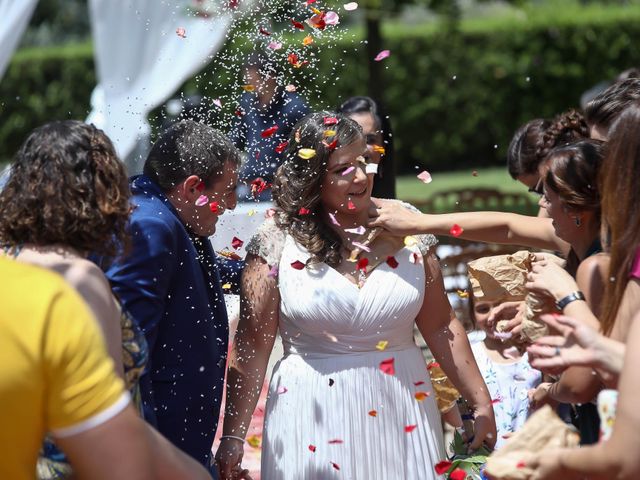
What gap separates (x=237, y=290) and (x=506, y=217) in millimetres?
1143

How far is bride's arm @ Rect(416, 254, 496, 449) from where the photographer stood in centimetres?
367

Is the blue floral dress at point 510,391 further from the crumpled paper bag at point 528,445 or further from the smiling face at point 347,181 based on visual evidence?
the crumpled paper bag at point 528,445

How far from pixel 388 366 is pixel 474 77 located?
17.8m

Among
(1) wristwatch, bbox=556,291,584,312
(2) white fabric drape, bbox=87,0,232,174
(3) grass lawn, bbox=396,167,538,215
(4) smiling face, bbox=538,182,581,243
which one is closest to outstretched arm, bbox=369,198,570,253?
(4) smiling face, bbox=538,182,581,243

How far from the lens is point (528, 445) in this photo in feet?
7.72

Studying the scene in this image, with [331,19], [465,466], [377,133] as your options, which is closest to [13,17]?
[377,133]

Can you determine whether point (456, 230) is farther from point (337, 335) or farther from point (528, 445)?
point (528, 445)

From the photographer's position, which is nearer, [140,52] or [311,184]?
[311,184]

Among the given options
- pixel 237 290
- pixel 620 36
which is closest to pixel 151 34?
pixel 237 290

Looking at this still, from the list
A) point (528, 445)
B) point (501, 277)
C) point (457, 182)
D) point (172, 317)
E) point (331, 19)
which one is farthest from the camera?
point (457, 182)

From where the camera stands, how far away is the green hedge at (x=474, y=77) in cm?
2050

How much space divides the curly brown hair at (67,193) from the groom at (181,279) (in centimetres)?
66

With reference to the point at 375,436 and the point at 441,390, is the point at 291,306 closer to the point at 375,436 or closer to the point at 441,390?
the point at 375,436

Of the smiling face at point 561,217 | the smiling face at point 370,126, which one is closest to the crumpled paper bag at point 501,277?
the smiling face at point 561,217
